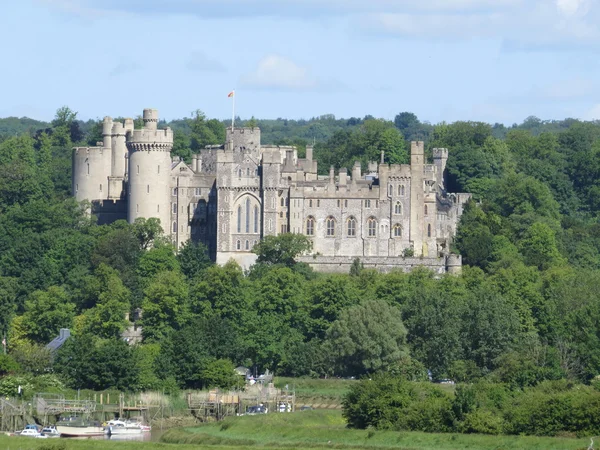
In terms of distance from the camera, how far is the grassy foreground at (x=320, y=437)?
3415 inches

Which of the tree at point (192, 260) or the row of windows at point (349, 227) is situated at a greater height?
the row of windows at point (349, 227)

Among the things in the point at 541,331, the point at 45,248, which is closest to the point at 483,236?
the point at 541,331

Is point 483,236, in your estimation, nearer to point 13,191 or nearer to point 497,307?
point 497,307

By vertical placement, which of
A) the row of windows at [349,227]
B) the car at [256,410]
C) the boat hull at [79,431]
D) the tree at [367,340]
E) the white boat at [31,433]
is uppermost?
the row of windows at [349,227]

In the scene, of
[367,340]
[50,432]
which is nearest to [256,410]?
[367,340]

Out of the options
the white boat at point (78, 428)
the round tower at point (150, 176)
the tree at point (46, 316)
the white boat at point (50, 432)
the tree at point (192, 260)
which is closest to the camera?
the white boat at point (50, 432)

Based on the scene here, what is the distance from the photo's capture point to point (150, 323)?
12344 cm

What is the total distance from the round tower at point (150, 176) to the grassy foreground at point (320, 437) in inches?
1450

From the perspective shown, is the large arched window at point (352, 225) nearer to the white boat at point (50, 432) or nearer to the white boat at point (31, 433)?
the white boat at point (50, 432)

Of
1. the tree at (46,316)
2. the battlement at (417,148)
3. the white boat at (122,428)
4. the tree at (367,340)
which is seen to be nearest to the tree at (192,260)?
the tree at (46,316)

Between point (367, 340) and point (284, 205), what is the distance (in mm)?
22146

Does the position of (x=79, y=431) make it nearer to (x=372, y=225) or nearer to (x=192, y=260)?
(x=192, y=260)

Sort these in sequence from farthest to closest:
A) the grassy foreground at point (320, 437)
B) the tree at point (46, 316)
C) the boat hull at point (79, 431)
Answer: the tree at point (46, 316) < the boat hull at point (79, 431) < the grassy foreground at point (320, 437)

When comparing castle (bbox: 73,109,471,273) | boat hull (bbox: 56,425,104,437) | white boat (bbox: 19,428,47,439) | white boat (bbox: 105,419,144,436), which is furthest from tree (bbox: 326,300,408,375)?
white boat (bbox: 19,428,47,439)
